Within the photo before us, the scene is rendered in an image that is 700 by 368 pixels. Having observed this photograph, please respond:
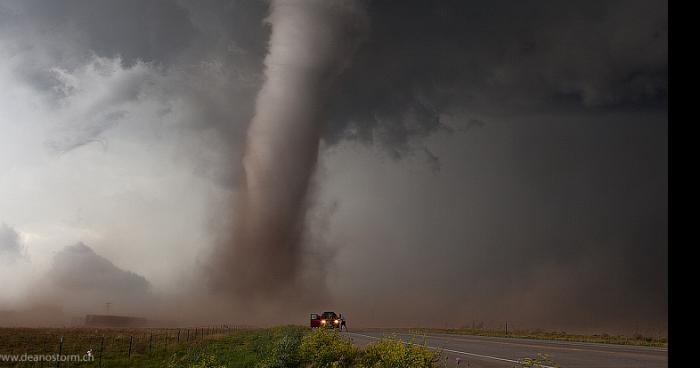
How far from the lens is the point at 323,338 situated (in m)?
26.7

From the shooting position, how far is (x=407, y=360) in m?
16.6
